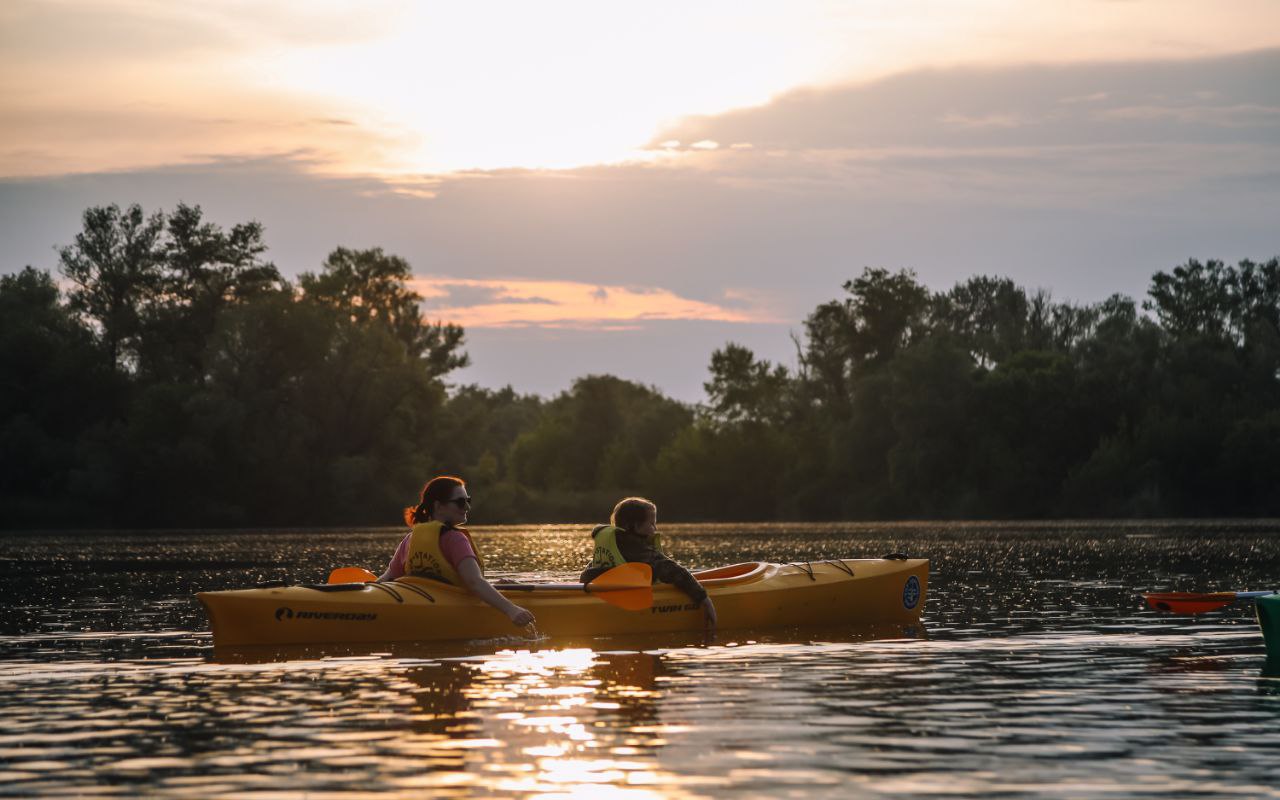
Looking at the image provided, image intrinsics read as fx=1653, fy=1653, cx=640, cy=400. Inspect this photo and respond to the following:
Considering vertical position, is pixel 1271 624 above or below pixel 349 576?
below

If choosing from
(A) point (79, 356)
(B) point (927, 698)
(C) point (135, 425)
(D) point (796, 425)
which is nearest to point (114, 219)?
(A) point (79, 356)

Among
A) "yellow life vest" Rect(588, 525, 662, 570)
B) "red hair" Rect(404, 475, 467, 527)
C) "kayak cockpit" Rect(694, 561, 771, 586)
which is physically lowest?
"kayak cockpit" Rect(694, 561, 771, 586)

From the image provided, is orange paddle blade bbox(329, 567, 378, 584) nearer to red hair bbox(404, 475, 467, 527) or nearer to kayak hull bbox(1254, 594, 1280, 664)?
red hair bbox(404, 475, 467, 527)

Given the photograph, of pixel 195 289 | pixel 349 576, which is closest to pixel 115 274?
pixel 195 289

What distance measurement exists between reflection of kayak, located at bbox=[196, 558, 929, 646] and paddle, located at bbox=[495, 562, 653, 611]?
0.07m

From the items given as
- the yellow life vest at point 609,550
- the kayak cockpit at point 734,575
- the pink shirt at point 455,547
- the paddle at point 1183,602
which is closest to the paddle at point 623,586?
the yellow life vest at point 609,550

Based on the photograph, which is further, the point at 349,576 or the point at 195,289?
the point at 195,289

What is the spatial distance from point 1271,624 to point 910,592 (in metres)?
4.93

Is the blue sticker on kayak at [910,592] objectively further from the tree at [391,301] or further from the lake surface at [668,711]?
the tree at [391,301]

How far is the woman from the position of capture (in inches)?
526

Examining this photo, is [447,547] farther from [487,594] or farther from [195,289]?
[195,289]

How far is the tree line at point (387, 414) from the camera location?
204 feet

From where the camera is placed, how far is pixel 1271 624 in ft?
38.4

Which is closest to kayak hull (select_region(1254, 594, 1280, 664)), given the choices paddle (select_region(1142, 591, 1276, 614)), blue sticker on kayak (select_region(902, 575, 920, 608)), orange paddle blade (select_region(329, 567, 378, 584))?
paddle (select_region(1142, 591, 1276, 614))
